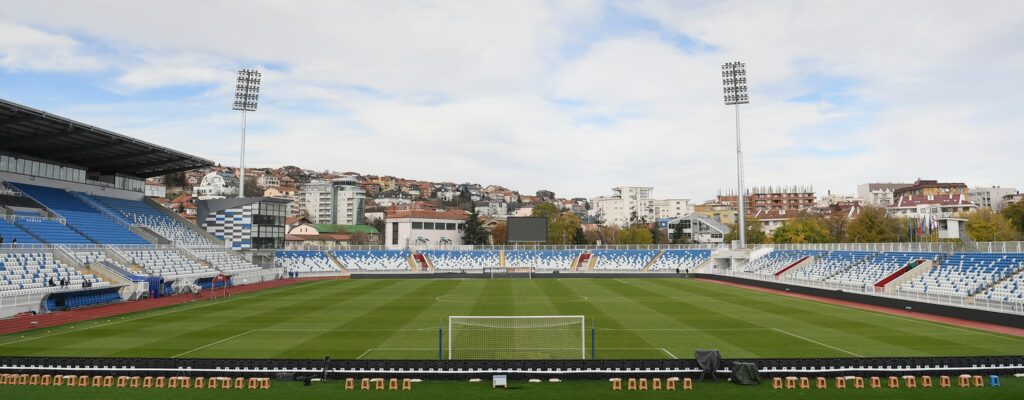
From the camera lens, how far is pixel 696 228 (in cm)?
11419

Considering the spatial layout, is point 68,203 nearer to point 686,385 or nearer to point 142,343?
point 142,343

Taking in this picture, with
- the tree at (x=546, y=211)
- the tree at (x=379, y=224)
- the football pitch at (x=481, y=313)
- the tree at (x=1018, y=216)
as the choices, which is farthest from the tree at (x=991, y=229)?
the tree at (x=379, y=224)

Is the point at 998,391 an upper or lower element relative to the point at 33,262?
lower

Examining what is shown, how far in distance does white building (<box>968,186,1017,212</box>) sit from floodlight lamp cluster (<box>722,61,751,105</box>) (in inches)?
4148

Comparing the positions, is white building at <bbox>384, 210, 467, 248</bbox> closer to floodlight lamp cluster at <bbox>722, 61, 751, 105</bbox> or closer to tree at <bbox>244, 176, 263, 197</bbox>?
floodlight lamp cluster at <bbox>722, 61, 751, 105</bbox>

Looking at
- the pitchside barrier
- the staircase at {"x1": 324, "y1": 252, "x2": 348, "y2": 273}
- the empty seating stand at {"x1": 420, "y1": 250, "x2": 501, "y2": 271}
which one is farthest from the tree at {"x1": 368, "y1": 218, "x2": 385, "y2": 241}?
the pitchside barrier

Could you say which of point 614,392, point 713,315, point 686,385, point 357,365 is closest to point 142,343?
point 357,365

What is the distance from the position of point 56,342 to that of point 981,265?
135 ft

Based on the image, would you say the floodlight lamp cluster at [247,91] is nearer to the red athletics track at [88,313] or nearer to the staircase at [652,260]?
the red athletics track at [88,313]

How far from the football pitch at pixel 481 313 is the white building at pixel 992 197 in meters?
129

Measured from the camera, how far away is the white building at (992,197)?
130988mm

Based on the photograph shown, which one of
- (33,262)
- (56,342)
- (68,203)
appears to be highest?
(68,203)

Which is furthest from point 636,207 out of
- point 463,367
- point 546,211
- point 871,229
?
point 463,367

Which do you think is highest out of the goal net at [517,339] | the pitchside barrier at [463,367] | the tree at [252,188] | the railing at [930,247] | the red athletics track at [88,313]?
the tree at [252,188]
